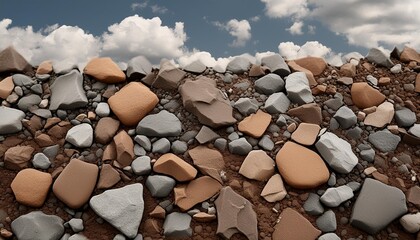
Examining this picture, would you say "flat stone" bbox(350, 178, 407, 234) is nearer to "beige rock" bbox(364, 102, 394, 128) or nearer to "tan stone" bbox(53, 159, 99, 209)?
"beige rock" bbox(364, 102, 394, 128)

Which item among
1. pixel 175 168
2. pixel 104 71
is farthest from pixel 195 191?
pixel 104 71

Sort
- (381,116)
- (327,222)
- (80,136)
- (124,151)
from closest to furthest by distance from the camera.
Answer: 1. (327,222)
2. (124,151)
3. (80,136)
4. (381,116)

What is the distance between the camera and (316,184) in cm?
281

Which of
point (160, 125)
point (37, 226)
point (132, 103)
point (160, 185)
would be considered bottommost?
point (37, 226)

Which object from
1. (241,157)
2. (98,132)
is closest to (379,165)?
(241,157)

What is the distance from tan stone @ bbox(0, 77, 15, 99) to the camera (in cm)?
324

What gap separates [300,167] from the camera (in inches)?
113

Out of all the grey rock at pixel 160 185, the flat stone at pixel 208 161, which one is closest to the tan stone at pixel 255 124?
the flat stone at pixel 208 161

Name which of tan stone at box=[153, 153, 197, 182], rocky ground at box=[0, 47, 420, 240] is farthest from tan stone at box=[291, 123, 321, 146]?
tan stone at box=[153, 153, 197, 182]

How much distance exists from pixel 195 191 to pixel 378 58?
2090 millimetres

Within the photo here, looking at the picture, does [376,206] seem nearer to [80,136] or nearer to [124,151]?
[124,151]

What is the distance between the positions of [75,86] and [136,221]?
1191mm

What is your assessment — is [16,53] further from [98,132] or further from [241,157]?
[241,157]

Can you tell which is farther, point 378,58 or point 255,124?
point 378,58
